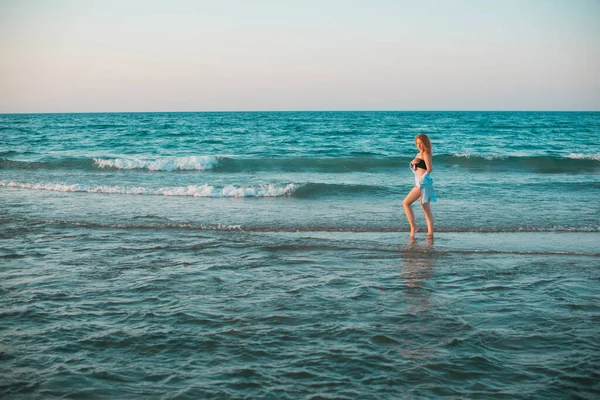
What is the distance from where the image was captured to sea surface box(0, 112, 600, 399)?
12.6ft

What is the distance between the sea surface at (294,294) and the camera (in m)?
3.85

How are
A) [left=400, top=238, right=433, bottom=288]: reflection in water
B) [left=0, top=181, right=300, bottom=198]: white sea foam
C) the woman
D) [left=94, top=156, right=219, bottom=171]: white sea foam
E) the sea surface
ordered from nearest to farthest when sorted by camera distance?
1. the sea surface
2. [left=400, top=238, right=433, bottom=288]: reflection in water
3. the woman
4. [left=0, top=181, right=300, bottom=198]: white sea foam
5. [left=94, top=156, right=219, bottom=171]: white sea foam

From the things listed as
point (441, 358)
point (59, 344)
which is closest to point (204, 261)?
point (59, 344)

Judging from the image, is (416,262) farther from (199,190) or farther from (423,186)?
(199,190)

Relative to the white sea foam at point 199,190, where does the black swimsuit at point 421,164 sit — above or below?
above

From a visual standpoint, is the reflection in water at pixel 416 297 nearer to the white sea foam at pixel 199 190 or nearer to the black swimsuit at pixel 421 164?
the black swimsuit at pixel 421 164

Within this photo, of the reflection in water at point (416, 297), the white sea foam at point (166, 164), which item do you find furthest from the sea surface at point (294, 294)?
the white sea foam at point (166, 164)

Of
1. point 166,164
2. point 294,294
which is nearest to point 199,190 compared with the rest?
point 166,164

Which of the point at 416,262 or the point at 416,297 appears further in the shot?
the point at 416,262

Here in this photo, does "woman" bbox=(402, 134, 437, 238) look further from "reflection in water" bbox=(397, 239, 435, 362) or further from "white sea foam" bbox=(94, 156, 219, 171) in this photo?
"white sea foam" bbox=(94, 156, 219, 171)

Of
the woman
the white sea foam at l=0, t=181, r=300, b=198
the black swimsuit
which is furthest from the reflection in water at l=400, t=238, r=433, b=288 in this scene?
the white sea foam at l=0, t=181, r=300, b=198

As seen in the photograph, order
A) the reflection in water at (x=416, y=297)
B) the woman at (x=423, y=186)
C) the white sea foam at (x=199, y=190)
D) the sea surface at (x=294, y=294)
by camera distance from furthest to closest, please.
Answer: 1. the white sea foam at (x=199, y=190)
2. the woman at (x=423, y=186)
3. the reflection in water at (x=416, y=297)
4. the sea surface at (x=294, y=294)

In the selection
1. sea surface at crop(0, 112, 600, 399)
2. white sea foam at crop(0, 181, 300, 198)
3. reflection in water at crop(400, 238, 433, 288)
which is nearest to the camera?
sea surface at crop(0, 112, 600, 399)

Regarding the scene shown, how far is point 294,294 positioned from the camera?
5699 mm
